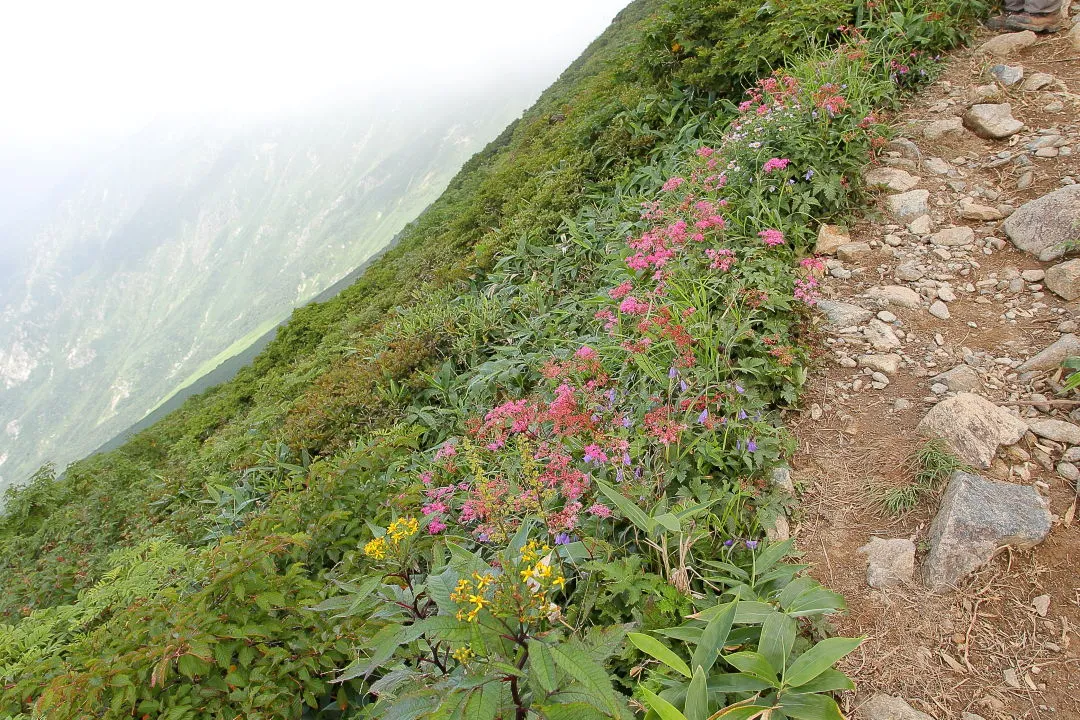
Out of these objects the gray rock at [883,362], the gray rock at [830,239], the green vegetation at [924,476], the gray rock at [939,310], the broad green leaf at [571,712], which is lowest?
the green vegetation at [924,476]

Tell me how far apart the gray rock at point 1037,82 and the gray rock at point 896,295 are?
7.87ft

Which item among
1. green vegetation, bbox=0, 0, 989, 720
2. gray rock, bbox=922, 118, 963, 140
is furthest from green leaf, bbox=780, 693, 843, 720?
gray rock, bbox=922, 118, 963, 140

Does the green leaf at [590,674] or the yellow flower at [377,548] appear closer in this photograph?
the green leaf at [590,674]

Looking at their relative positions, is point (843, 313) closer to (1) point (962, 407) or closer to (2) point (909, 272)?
(2) point (909, 272)

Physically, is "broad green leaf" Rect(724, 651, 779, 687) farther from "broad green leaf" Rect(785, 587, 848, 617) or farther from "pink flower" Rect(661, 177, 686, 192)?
"pink flower" Rect(661, 177, 686, 192)

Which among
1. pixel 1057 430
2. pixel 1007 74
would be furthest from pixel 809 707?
pixel 1007 74

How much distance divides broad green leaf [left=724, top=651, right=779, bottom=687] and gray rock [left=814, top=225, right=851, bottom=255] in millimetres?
2871

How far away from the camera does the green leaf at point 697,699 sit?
1.50 metres

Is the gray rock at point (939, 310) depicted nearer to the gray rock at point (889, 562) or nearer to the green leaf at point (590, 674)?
the gray rock at point (889, 562)

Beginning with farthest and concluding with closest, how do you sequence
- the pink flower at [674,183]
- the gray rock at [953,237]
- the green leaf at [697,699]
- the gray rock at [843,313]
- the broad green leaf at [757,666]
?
1. the pink flower at [674,183]
2. the gray rock at [953,237]
3. the gray rock at [843,313]
4. the broad green leaf at [757,666]
5. the green leaf at [697,699]

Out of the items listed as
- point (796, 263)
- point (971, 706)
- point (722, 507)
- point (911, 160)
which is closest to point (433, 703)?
point (722, 507)

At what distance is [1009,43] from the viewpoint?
454cm

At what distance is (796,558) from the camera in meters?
2.25

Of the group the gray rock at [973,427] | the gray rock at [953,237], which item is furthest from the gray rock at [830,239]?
the gray rock at [973,427]
